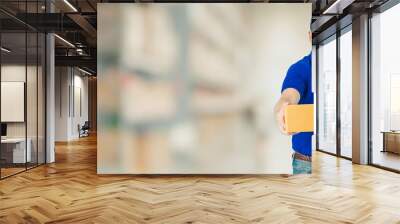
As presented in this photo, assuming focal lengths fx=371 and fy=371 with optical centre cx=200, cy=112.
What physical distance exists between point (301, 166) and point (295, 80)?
1621mm

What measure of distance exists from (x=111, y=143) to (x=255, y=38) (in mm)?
3247

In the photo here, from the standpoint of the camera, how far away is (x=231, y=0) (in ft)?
30.0

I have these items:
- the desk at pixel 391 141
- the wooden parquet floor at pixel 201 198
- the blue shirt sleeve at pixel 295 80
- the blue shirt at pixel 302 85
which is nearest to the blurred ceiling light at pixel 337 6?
the blue shirt at pixel 302 85

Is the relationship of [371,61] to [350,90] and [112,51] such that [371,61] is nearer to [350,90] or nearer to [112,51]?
[350,90]

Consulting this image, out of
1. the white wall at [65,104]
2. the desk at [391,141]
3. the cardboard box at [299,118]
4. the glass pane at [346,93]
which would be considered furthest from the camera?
the white wall at [65,104]

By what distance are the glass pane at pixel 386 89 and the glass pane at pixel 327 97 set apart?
2.04 m

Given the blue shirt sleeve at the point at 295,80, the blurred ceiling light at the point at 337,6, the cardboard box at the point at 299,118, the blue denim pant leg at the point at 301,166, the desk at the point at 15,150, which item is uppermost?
the blurred ceiling light at the point at 337,6

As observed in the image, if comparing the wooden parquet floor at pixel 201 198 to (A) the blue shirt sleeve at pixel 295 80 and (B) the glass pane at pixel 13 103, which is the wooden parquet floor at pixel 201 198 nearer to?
(B) the glass pane at pixel 13 103

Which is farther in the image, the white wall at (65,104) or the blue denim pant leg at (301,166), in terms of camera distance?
the white wall at (65,104)

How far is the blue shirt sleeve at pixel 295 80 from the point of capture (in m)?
6.73

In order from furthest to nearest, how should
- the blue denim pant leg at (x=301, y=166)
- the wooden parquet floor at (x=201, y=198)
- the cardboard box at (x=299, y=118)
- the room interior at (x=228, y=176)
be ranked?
the blue denim pant leg at (x=301, y=166), the cardboard box at (x=299, y=118), the room interior at (x=228, y=176), the wooden parquet floor at (x=201, y=198)

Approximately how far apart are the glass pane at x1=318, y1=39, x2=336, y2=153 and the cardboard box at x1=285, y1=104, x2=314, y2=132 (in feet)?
12.4

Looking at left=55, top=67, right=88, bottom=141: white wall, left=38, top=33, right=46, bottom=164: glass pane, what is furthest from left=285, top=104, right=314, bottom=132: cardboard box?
left=55, top=67, right=88, bottom=141: white wall

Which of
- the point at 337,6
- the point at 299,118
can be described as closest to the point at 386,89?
the point at 337,6
